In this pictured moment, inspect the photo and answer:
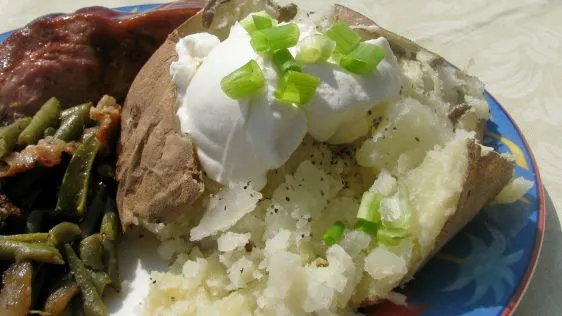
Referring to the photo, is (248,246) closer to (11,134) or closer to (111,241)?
(111,241)

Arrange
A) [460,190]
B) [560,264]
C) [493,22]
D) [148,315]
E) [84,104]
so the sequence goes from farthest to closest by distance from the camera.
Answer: [493,22] < [84,104] < [560,264] < [148,315] < [460,190]

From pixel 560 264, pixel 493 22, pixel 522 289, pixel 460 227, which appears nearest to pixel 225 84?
pixel 460 227

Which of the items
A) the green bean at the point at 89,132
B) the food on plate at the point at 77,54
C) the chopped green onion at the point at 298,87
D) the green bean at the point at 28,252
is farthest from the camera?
the food on plate at the point at 77,54

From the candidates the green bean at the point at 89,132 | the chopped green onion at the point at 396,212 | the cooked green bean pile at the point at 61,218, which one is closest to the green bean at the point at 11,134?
the cooked green bean pile at the point at 61,218

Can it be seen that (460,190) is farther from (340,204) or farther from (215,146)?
(215,146)

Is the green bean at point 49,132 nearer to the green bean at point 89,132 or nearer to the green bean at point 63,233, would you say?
the green bean at point 89,132

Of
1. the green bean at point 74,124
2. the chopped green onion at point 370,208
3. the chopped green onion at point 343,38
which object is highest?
the chopped green onion at point 343,38
